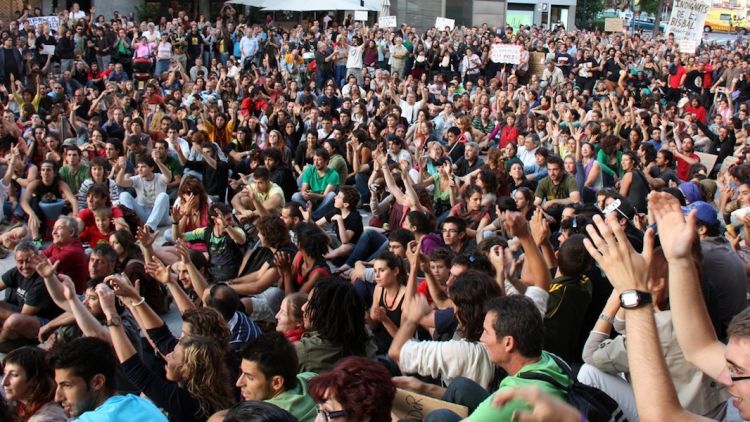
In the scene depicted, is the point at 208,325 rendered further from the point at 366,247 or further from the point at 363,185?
the point at 363,185

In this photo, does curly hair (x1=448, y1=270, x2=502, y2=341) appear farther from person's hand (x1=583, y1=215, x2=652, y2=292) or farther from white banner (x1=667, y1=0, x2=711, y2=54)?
white banner (x1=667, y1=0, x2=711, y2=54)

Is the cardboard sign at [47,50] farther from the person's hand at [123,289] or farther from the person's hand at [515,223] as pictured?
the person's hand at [515,223]

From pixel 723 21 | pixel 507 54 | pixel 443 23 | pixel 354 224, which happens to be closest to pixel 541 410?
pixel 354 224

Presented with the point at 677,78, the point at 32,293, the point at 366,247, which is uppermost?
the point at 677,78

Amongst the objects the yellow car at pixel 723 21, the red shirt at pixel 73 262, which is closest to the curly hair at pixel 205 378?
the red shirt at pixel 73 262

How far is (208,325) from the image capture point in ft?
14.4

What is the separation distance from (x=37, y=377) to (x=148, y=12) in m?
27.2

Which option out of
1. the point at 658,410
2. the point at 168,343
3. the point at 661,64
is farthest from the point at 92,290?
the point at 661,64

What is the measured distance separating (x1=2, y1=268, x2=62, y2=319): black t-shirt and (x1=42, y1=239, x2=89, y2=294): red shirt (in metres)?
0.36

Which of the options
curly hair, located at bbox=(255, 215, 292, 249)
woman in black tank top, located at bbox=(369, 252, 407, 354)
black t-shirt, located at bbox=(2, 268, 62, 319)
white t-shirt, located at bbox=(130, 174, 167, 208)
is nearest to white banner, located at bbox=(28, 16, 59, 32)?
white t-shirt, located at bbox=(130, 174, 167, 208)

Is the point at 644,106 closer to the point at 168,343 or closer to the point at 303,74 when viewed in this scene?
the point at 303,74

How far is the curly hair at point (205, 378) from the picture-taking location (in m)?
3.94

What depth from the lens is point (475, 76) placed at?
2267cm

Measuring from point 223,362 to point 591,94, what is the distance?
1830 cm
